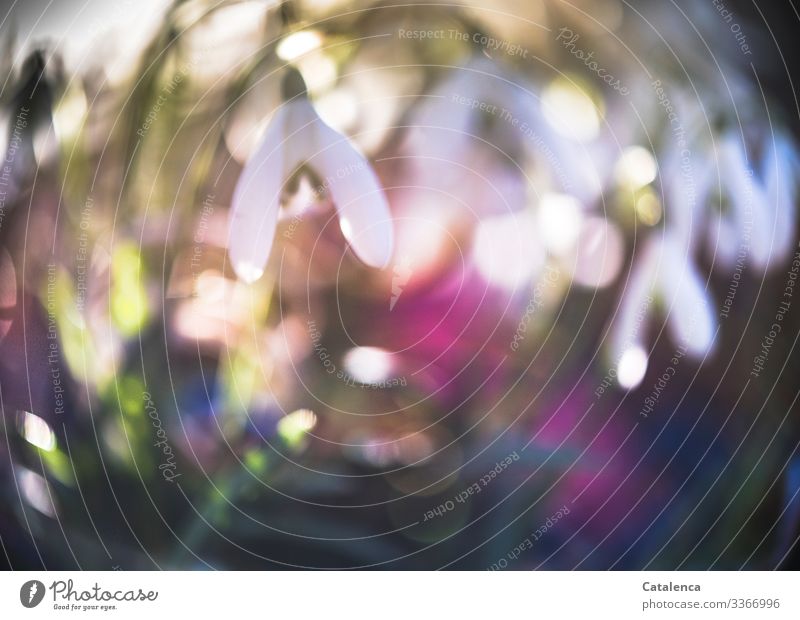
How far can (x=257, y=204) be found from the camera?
0.82 meters

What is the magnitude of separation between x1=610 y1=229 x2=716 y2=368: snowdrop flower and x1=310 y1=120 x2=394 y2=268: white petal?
274mm

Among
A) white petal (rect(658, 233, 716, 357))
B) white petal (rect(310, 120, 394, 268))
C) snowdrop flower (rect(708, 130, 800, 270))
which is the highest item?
white petal (rect(310, 120, 394, 268))

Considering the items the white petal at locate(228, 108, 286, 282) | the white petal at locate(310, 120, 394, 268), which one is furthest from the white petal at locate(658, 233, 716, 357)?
the white petal at locate(228, 108, 286, 282)

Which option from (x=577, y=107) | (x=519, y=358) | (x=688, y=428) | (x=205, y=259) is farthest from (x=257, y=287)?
(x=688, y=428)

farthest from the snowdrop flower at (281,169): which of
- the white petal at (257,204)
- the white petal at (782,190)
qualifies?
the white petal at (782,190)

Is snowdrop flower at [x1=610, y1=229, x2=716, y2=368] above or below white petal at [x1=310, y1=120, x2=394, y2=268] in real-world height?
below

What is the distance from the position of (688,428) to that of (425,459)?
300mm

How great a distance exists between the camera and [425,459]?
845mm

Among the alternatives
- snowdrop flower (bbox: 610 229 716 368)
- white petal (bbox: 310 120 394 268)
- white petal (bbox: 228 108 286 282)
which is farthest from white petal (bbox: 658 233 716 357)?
white petal (bbox: 228 108 286 282)

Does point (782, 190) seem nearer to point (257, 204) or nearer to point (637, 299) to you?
point (637, 299)

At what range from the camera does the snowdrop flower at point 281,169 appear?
32.3 inches

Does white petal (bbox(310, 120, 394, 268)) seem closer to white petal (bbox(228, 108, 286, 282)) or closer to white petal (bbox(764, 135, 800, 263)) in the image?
white petal (bbox(228, 108, 286, 282))

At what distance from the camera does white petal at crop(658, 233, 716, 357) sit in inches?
33.8
